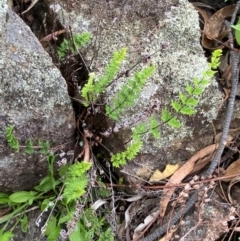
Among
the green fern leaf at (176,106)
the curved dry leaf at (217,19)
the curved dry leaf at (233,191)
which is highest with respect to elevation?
the curved dry leaf at (217,19)

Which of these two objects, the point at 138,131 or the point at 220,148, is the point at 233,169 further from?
the point at 138,131

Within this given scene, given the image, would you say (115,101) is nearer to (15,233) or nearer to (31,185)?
(31,185)

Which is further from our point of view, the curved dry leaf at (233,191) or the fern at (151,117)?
the curved dry leaf at (233,191)

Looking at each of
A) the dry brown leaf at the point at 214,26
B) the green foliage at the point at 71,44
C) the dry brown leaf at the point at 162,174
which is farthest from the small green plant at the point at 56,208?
the dry brown leaf at the point at 214,26

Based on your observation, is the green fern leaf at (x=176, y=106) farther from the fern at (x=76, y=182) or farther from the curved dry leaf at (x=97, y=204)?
the curved dry leaf at (x=97, y=204)

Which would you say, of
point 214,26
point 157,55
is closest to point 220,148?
point 157,55

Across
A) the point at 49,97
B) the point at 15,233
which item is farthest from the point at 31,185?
the point at 49,97
